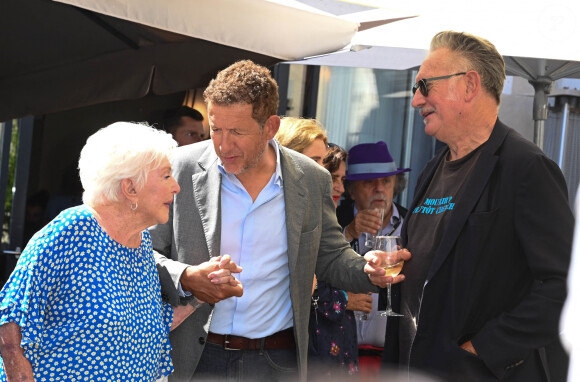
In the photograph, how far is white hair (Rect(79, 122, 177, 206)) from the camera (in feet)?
8.68

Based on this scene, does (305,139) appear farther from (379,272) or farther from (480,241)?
(480,241)

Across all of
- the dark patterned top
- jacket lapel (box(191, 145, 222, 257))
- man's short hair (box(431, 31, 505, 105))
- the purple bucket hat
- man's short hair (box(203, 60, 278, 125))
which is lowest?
the dark patterned top

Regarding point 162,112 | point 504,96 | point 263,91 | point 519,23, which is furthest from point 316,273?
point 504,96

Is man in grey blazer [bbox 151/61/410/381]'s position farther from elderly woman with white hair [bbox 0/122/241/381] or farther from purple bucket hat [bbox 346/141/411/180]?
purple bucket hat [bbox 346/141/411/180]

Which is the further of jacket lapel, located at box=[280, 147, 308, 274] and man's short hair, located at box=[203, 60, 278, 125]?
jacket lapel, located at box=[280, 147, 308, 274]

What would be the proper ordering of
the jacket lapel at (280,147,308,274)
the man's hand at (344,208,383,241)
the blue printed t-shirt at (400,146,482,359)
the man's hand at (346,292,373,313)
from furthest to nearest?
the man's hand at (344,208,383,241) < the man's hand at (346,292,373,313) < the jacket lapel at (280,147,308,274) < the blue printed t-shirt at (400,146,482,359)

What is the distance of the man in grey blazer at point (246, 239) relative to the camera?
3.14 m

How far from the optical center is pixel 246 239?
322cm

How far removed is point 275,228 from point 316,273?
0.47 meters

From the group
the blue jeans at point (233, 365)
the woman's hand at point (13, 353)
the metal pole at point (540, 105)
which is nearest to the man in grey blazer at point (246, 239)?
the blue jeans at point (233, 365)

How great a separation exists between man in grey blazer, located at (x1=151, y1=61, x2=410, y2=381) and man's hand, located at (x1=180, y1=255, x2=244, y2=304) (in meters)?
0.15

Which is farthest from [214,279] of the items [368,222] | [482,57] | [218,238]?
[368,222]

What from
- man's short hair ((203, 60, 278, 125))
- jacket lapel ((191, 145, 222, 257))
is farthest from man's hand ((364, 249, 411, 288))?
man's short hair ((203, 60, 278, 125))

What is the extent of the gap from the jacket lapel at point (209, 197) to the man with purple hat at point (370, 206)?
1.48 meters
